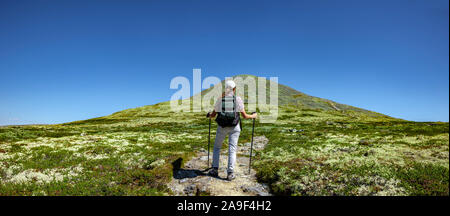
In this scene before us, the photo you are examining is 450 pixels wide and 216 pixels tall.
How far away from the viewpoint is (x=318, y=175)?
37.8 ft

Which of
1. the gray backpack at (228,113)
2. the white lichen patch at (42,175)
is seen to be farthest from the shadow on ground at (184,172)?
the white lichen patch at (42,175)

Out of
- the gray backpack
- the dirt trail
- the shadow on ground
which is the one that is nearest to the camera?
the dirt trail

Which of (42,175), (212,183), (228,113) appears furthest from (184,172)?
(42,175)

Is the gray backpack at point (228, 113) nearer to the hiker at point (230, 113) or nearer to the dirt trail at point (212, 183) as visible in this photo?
the hiker at point (230, 113)

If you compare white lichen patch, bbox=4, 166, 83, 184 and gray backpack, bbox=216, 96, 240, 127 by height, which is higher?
gray backpack, bbox=216, 96, 240, 127

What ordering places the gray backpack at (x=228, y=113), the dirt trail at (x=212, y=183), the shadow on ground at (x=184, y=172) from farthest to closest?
the shadow on ground at (x=184, y=172) → the gray backpack at (x=228, y=113) → the dirt trail at (x=212, y=183)

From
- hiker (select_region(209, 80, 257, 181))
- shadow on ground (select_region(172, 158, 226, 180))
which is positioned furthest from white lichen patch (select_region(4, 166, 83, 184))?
hiker (select_region(209, 80, 257, 181))

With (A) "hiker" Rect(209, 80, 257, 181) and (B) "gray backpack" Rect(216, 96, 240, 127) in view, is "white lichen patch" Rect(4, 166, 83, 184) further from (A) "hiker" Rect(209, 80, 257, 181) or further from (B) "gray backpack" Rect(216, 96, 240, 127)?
(B) "gray backpack" Rect(216, 96, 240, 127)

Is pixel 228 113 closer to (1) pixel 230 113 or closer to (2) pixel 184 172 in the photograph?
(1) pixel 230 113

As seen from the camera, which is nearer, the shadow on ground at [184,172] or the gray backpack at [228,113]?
the gray backpack at [228,113]

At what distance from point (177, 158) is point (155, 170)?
277 cm
